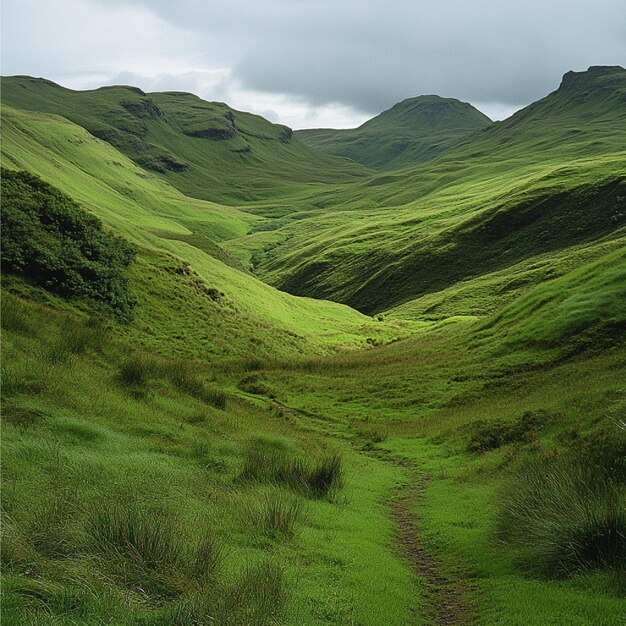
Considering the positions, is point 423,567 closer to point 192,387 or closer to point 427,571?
point 427,571

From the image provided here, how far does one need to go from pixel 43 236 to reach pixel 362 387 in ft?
90.8

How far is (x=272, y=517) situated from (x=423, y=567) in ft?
13.3

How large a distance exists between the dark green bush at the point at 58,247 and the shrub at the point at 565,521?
36782 millimetres

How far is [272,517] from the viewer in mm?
11445

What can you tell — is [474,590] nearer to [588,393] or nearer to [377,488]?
[377,488]

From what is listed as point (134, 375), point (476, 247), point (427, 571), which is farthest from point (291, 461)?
point (476, 247)

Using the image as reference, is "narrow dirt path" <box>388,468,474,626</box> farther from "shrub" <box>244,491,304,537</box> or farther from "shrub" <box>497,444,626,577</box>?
"shrub" <box>244,491,304,537</box>

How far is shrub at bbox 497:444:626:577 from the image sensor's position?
32.8ft

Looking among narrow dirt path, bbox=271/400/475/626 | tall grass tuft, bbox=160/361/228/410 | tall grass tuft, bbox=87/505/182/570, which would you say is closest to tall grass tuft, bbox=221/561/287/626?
tall grass tuft, bbox=87/505/182/570

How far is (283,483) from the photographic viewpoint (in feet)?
48.8

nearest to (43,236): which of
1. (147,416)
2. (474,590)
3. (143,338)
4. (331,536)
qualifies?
(143,338)

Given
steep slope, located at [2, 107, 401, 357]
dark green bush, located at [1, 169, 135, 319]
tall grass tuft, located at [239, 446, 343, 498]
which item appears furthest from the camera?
steep slope, located at [2, 107, 401, 357]

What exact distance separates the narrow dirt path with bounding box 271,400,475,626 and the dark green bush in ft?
102

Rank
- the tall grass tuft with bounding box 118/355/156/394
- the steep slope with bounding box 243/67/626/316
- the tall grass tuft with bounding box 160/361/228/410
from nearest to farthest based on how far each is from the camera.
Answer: the tall grass tuft with bounding box 118/355/156/394
the tall grass tuft with bounding box 160/361/228/410
the steep slope with bounding box 243/67/626/316
